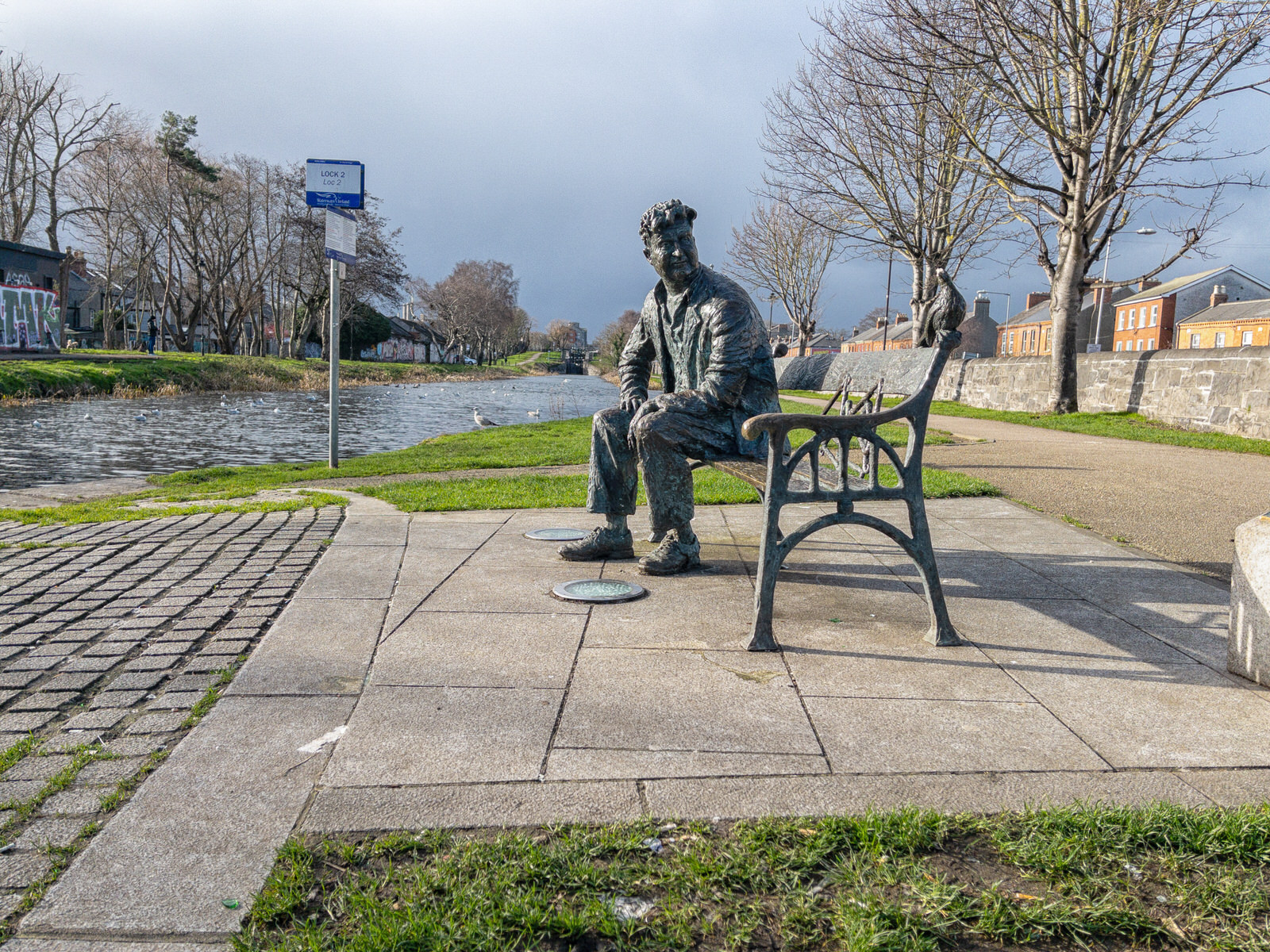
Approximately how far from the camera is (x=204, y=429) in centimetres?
1636

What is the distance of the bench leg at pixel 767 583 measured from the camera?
10.6ft

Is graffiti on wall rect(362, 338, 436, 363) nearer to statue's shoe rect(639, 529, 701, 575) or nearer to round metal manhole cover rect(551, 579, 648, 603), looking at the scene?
statue's shoe rect(639, 529, 701, 575)

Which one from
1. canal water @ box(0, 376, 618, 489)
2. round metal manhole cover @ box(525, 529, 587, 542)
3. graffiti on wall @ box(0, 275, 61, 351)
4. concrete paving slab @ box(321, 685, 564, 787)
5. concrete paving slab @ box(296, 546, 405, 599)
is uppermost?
graffiti on wall @ box(0, 275, 61, 351)

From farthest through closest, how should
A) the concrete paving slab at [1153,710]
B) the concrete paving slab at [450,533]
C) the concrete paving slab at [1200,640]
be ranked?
the concrete paving slab at [450,533]
the concrete paving slab at [1200,640]
the concrete paving slab at [1153,710]

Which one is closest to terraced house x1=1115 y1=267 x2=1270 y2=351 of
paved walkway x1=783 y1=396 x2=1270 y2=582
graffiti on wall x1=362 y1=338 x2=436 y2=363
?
paved walkway x1=783 y1=396 x2=1270 y2=582

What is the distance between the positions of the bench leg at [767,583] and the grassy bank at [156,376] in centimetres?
2310

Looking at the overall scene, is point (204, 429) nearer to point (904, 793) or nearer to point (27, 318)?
point (904, 793)

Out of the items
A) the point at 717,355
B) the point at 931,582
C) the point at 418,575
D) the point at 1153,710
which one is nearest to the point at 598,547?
the point at 418,575

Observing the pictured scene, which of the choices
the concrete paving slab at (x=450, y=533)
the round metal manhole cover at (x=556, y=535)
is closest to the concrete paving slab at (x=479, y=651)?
the concrete paving slab at (x=450, y=533)

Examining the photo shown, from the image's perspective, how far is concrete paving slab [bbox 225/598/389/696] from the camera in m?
2.91

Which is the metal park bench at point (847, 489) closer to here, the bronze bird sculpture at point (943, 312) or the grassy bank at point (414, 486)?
the bronze bird sculpture at point (943, 312)

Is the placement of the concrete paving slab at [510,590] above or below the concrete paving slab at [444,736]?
above

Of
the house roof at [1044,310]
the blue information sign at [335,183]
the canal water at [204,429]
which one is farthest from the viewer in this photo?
the house roof at [1044,310]

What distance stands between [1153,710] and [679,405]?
2345mm
